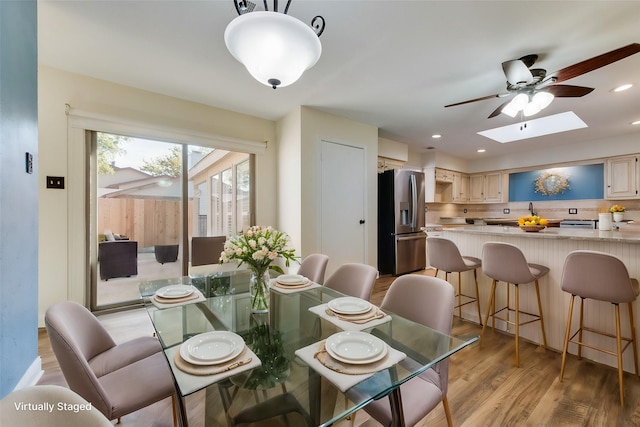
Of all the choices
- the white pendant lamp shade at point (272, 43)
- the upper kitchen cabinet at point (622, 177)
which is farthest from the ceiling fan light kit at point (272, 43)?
the upper kitchen cabinet at point (622, 177)

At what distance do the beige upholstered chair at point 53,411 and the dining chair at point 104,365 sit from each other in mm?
392

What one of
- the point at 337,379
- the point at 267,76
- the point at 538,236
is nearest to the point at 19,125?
the point at 267,76

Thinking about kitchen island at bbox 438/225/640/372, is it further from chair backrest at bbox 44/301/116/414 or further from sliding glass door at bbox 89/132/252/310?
sliding glass door at bbox 89/132/252/310

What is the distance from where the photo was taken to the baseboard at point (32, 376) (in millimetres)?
1651

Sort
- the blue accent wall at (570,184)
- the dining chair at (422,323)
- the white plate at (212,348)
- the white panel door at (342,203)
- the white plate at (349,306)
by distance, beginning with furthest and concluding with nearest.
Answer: the blue accent wall at (570,184) → the white panel door at (342,203) → the white plate at (349,306) → the dining chair at (422,323) → the white plate at (212,348)

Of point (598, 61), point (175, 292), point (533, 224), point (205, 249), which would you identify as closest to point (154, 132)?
point (205, 249)

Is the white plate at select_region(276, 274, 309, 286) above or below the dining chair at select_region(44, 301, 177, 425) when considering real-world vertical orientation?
above

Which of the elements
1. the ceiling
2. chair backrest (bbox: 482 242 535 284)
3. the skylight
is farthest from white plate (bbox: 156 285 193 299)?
the skylight

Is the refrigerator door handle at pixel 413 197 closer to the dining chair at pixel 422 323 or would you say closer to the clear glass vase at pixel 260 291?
the dining chair at pixel 422 323

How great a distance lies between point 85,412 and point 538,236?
117 inches

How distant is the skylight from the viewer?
428 cm

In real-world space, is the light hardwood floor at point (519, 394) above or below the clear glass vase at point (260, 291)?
below

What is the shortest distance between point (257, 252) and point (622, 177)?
22.0ft

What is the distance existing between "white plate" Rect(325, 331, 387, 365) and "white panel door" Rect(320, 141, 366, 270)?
2603 mm
